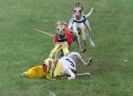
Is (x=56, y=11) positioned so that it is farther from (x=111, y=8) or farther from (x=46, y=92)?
(x=46, y=92)

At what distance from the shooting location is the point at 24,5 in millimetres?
22781

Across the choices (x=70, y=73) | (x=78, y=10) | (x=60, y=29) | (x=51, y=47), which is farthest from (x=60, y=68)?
(x=51, y=47)

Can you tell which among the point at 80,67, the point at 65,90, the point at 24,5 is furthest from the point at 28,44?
the point at 24,5

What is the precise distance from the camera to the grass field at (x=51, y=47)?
995cm

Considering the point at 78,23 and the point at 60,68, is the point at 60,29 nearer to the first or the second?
the point at 60,68

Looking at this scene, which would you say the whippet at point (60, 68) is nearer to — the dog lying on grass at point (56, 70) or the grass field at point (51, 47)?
the dog lying on grass at point (56, 70)

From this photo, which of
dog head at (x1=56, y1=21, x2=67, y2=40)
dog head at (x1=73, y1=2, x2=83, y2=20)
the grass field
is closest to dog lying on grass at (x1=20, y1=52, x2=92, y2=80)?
the grass field

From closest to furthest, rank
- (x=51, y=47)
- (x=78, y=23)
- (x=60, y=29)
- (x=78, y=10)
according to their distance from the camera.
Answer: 1. (x=60, y=29)
2. (x=78, y=10)
3. (x=78, y=23)
4. (x=51, y=47)

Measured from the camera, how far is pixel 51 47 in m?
14.4

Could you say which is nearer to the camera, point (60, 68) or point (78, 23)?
point (60, 68)

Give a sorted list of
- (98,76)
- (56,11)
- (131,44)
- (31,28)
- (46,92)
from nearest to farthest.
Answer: (46,92) → (98,76) → (131,44) → (31,28) → (56,11)

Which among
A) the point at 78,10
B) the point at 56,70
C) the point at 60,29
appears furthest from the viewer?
the point at 78,10

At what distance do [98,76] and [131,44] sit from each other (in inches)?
163

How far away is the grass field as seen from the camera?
9.95m
